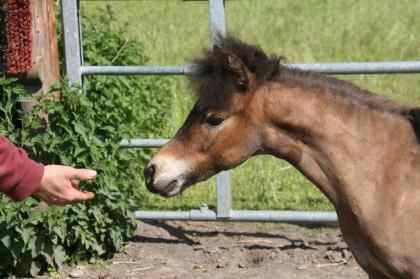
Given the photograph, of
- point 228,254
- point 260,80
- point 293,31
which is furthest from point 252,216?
point 293,31

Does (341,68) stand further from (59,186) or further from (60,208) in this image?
(59,186)

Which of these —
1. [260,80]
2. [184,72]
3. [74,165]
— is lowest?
[74,165]

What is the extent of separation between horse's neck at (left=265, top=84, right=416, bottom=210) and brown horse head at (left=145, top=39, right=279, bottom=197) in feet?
0.31

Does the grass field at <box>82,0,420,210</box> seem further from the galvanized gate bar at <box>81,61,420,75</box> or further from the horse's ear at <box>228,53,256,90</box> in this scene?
the horse's ear at <box>228,53,256,90</box>

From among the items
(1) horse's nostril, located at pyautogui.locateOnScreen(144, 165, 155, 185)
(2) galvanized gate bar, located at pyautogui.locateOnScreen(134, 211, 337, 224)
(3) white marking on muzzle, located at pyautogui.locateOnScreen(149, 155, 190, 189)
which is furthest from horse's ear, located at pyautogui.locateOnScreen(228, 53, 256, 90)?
(2) galvanized gate bar, located at pyautogui.locateOnScreen(134, 211, 337, 224)

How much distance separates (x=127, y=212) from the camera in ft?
20.2

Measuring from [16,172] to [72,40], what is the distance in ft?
11.6

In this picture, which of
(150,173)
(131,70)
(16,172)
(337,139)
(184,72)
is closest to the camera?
(16,172)

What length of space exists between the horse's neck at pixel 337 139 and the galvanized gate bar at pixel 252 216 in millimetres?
1911

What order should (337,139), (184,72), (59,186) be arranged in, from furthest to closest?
(184,72) < (337,139) < (59,186)

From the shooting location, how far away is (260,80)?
4320mm

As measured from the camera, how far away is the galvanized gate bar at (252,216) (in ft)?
20.5

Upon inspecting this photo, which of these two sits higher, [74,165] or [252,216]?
[74,165]

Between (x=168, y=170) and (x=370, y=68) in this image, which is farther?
(x=370, y=68)
